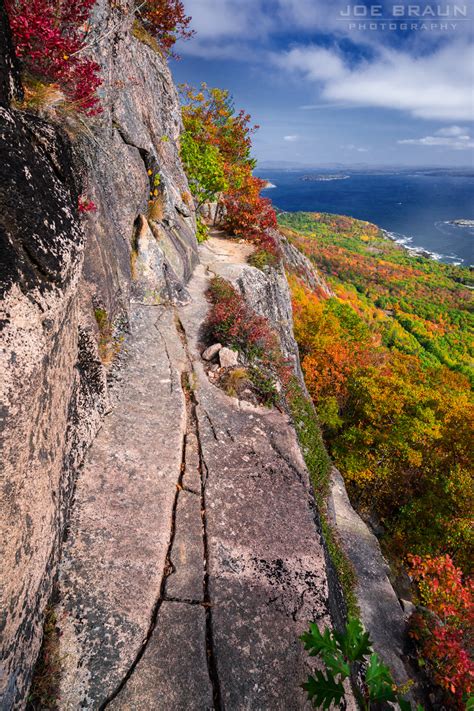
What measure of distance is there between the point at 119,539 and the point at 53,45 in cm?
760

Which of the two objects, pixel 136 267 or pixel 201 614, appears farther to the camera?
pixel 136 267

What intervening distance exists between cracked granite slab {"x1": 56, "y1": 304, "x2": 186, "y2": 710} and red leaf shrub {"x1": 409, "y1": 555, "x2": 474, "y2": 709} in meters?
8.65

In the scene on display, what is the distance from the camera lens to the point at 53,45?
18.0 feet

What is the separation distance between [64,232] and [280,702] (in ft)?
20.0

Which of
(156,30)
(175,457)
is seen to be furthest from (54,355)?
(156,30)

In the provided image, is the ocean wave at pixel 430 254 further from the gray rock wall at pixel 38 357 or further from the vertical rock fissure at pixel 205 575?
the gray rock wall at pixel 38 357

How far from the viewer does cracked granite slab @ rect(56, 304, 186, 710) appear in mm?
3805

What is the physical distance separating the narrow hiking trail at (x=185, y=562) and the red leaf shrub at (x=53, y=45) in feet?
17.4

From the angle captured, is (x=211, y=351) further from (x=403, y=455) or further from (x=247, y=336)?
(x=403, y=455)

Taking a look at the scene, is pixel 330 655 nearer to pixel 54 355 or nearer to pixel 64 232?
pixel 54 355

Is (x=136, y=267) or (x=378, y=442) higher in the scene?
(x=136, y=267)

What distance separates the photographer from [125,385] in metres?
7.22

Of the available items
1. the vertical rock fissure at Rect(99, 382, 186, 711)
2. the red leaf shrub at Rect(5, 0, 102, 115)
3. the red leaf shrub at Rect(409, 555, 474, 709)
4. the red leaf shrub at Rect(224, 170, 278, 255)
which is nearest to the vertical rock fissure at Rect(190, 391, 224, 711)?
the vertical rock fissure at Rect(99, 382, 186, 711)

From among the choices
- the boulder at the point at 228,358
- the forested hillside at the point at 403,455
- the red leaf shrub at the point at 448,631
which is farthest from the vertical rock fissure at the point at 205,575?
the forested hillside at the point at 403,455
